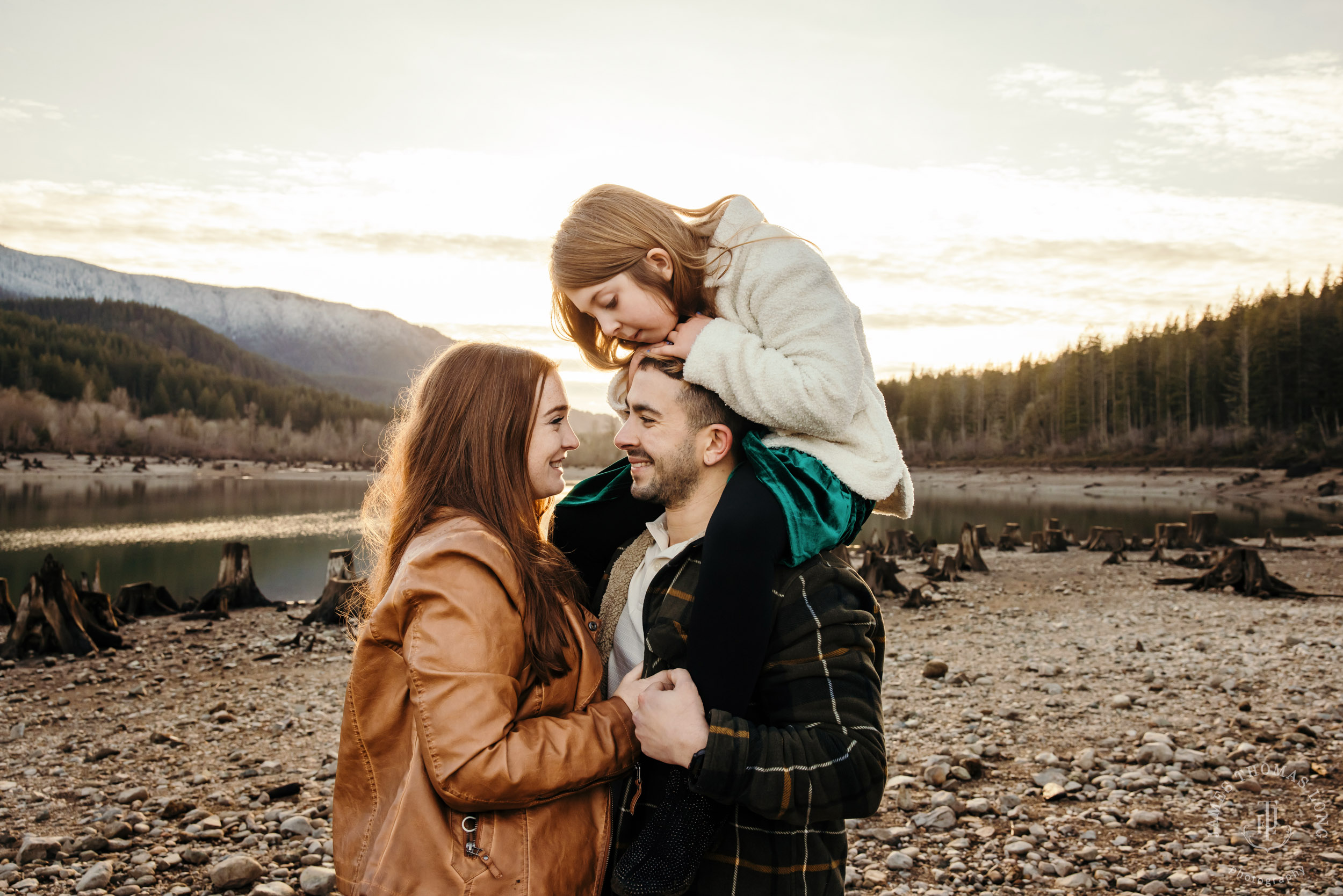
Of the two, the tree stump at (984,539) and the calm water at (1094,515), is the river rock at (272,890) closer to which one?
the calm water at (1094,515)

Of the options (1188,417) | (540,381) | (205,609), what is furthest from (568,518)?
(1188,417)

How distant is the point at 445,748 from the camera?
1787 millimetres

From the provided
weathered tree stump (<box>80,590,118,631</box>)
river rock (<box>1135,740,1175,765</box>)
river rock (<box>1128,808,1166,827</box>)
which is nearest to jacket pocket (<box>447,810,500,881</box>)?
river rock (<box>1128,808,1166,827</box>)

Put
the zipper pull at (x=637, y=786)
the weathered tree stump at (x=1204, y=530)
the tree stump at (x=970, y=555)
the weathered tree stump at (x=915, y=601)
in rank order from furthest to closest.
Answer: the weathered tree stump at (x=1204, y=530)
the tree stump at (x=970, y=555)
the weathered tree stump at (x=915, y=601)
the zipper pull at (x=637, y=786)

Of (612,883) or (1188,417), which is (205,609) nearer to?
(612,883)

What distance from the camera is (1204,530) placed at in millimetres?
20297

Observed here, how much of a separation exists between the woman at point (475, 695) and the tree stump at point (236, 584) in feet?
41.0

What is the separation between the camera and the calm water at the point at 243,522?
19.4m

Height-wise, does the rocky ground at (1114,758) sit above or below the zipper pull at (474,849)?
below

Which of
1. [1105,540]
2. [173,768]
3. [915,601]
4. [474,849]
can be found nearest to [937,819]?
[474,849]

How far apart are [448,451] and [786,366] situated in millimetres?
955

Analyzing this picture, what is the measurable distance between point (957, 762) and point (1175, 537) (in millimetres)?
17764

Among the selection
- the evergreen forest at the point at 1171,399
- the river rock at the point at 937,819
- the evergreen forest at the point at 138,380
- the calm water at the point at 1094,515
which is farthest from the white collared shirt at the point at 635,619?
the evergreen forest at the point at 138,380

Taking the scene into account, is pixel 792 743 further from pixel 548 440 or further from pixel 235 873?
pixel 235 873
